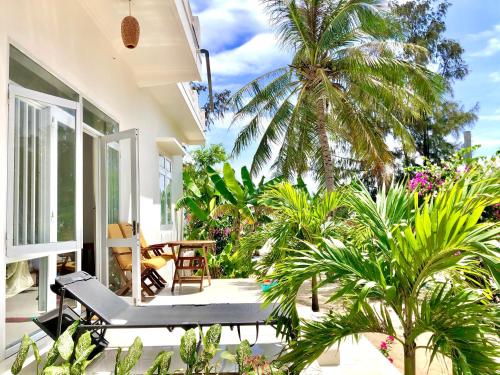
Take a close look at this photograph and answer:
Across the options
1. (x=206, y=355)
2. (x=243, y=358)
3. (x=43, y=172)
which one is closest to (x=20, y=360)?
(x=206, y=355)

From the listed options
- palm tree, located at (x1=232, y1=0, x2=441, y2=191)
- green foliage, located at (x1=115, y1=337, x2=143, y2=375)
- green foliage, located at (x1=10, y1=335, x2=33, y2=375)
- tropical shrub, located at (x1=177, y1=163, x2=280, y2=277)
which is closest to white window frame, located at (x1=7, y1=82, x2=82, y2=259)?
green foliage, located at (x1=10, y1=335, x2=33, y2=375)

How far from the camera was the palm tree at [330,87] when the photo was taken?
12367 millimetres

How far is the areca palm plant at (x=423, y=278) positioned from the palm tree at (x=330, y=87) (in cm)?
952

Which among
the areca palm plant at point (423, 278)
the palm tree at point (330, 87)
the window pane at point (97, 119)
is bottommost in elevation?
the areca palm plant at point (423, 278)

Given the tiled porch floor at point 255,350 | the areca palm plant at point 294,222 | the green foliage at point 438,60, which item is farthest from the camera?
the green foliage at point 438,60

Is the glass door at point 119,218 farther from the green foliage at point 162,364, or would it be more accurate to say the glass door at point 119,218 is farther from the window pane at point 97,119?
the green foliage at point 162,364

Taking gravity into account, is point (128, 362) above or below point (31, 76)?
below

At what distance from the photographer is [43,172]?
4.57 metres

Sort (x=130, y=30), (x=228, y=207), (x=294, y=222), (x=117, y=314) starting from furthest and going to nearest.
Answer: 1. (x=228, y=207)
2. (x=294, y=222)
3. (x=130, y=30)
4. (x=117, y=314)

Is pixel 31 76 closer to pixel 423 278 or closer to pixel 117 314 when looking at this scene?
pixel 117 314

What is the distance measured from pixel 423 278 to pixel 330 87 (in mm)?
9786

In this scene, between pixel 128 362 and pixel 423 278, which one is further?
pixel 423 278

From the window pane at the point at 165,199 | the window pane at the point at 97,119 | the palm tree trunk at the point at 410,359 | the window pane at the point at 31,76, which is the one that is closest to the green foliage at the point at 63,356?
the palm tree trunk at the point at 410,359

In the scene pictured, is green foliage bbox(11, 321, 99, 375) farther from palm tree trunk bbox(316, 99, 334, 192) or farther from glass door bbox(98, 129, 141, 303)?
palm tree trunk bbox(316, 99, 334, 192)
